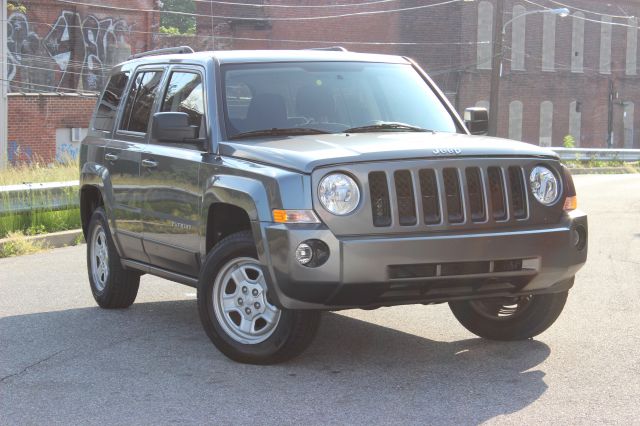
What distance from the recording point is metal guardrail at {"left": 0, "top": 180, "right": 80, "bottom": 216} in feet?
47.8

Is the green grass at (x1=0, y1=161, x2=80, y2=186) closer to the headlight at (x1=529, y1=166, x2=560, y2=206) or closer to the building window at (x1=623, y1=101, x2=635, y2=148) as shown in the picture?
the headlight at (x1=529, y1=166, x2=560, y2=206)

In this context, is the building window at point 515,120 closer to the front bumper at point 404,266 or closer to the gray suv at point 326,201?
the gray suv at point 326,201

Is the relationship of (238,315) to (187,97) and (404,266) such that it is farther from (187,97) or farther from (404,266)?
(187,97)

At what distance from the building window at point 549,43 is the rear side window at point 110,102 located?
55.5 meters

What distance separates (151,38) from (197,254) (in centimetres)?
4563

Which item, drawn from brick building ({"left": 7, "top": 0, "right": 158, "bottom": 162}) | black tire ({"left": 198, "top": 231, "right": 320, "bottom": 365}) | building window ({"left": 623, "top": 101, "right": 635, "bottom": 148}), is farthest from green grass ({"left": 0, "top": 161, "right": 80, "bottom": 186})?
building window ({"left": 623, "top": 101, "right": 635, "bottom": 148})

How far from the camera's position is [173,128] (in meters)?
7.45

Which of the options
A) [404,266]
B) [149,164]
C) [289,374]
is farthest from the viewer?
[149,164]

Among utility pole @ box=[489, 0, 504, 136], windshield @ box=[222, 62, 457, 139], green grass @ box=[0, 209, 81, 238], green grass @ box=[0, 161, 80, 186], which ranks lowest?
green grass @ box=[0, 209, 81, 238]

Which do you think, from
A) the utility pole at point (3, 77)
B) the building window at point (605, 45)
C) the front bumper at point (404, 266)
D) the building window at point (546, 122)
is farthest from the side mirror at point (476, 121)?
the building window at point (605, 45)

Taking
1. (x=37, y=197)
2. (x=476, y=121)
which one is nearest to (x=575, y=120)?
(x=37, y=197)

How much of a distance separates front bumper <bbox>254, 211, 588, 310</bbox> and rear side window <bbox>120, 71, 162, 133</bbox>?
242cm

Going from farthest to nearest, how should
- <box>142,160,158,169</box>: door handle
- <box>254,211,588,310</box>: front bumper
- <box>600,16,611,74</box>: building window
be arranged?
1. <box>600,16,611,74</box>: building window
2. <box>142,160,158,169</box>: door handle
3. <box>254,211,588,310</box>: front bumper

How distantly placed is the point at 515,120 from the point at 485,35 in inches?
198
